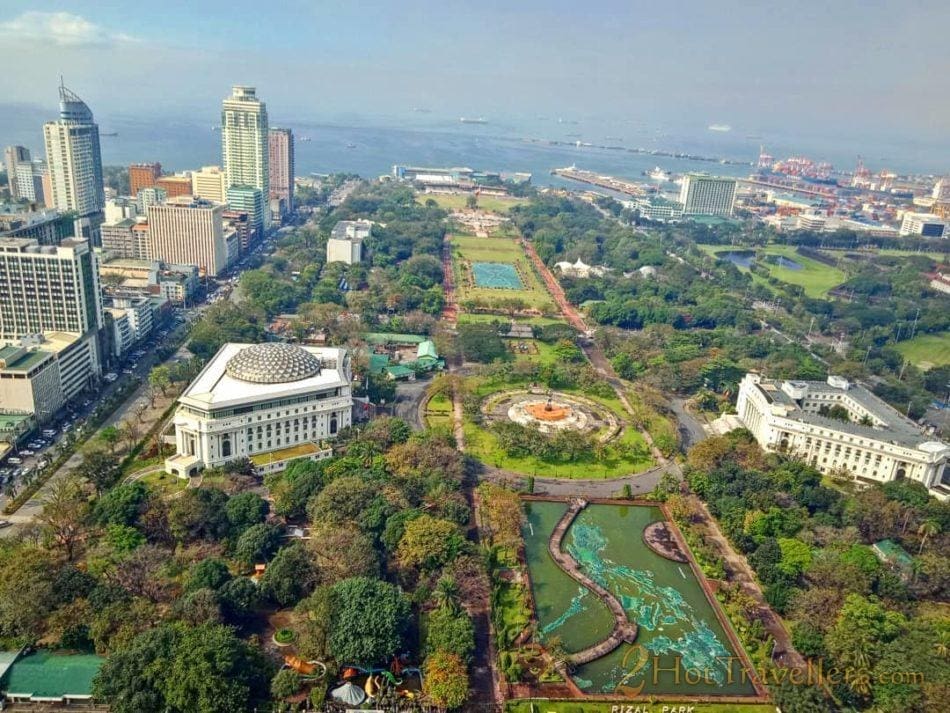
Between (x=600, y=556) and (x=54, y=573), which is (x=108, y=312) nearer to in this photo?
(x=54, y=573)

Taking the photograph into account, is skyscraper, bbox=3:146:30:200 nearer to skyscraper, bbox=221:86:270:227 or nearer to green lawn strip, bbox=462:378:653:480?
skyscraper, bbox=221:86:270:227

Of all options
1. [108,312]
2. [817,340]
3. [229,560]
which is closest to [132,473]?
[229,560]

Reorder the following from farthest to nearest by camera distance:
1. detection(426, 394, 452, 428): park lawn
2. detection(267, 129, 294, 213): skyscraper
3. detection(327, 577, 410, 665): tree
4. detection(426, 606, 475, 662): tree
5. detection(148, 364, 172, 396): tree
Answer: detection(267, 129, 294, 213): skyscraper < detection(426, 394, 452, 428): park lawn < detection(148, 364, 172, 396): tree < detection(426, 606, 475, 662): tree < detection(327, 577, 410, 665): tree

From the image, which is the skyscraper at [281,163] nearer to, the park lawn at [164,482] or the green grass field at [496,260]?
the green grass field at [496,260]

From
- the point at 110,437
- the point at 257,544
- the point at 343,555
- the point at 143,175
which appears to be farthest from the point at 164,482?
the point at 143,175

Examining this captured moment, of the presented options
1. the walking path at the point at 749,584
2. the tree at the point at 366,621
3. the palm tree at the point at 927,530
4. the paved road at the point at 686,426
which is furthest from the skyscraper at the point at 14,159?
the palm tree at the point at 927,530

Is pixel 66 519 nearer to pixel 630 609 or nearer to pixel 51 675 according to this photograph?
pixel 51 675

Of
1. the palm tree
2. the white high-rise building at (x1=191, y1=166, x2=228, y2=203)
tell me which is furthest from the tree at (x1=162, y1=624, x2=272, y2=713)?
the white high-rise building at (x1=191, y1=166, x2=228, y2=203)
